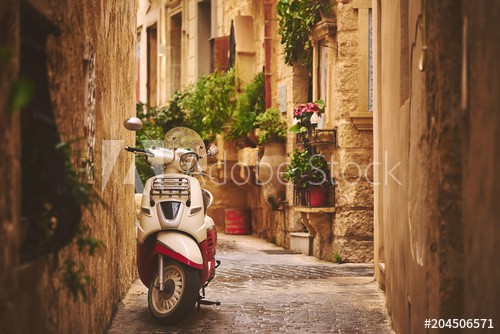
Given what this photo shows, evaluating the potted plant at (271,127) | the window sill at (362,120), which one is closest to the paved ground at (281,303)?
the window sill at (362,120)

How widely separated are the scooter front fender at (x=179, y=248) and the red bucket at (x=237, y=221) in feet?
37.3

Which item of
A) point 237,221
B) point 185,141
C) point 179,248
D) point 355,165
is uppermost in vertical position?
point 185,141

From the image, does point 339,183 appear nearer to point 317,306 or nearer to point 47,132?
point 317,306

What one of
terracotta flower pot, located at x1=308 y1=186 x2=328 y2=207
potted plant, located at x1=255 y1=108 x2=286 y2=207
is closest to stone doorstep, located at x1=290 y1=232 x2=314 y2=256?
terracotta flower pot, located at x1=308 y1=186 x2=328 y2=207

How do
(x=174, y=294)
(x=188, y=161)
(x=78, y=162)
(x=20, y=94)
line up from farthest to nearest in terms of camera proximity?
(x=188, y=161) < (x=174, y=294) < (x=78, y=162) < (x=20, y=94)

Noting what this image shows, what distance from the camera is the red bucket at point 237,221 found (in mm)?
19281

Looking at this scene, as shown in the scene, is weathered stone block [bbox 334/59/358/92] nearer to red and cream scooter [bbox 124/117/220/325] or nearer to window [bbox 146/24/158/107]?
red and cream scooter [bbox 124/117/220/325]

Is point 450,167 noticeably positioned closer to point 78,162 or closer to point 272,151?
point 78,162

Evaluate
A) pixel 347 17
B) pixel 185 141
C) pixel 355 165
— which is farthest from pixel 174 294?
pixel 347 17

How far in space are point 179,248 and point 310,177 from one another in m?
6.10

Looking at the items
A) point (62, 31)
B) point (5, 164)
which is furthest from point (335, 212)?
point (5, 164)

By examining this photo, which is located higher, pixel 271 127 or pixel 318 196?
pixel 271 127

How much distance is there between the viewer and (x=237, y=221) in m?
19.3

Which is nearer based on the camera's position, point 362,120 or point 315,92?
point 362,120
